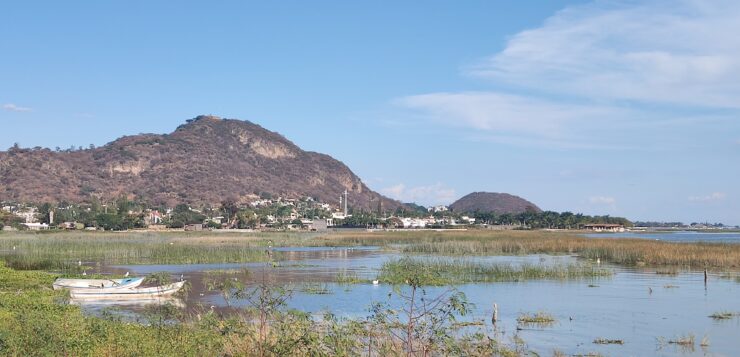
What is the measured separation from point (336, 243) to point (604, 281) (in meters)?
51.0

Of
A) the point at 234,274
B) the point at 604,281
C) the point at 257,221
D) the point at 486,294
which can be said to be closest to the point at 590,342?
the point at 486,294

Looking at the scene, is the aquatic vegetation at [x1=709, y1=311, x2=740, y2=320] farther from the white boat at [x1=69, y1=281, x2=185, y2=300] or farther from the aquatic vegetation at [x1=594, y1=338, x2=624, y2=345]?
the white boat at [x1=69, y1=281, x2=185, y2=300]

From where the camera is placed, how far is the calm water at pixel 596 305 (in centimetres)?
2148

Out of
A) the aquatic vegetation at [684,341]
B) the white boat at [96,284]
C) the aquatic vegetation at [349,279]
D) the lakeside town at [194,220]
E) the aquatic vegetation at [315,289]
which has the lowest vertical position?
the aquatic vegetation at [684,341]

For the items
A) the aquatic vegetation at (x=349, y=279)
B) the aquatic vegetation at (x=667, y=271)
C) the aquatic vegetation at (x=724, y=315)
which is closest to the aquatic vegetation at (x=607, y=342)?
the aquatic vegetation at (x=724, y=315)

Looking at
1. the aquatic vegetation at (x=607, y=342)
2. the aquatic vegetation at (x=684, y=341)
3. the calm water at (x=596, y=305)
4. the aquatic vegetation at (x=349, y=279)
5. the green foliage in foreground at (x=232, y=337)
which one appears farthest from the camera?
the aquatic vegetation at (x=349, y=279)

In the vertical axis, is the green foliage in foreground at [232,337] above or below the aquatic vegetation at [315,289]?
above

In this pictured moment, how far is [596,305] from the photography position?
29.4 m

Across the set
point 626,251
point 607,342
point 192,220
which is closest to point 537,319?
point 607,342

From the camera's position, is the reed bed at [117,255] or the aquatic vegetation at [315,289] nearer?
the aquatic vegetation at [315,289]

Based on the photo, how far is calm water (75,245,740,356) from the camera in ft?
70.5

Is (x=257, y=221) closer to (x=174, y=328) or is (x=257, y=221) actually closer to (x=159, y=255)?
(x=159, y=255)

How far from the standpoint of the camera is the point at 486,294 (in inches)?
1273

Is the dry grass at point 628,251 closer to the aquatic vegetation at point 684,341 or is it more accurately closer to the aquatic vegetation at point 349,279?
the aquatic vegetation at point 349,279
